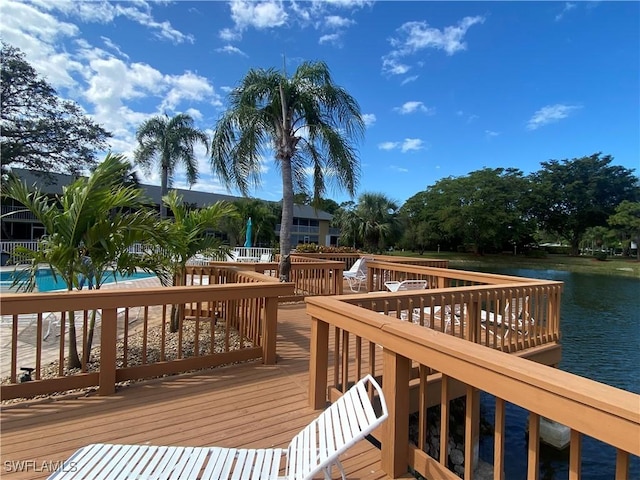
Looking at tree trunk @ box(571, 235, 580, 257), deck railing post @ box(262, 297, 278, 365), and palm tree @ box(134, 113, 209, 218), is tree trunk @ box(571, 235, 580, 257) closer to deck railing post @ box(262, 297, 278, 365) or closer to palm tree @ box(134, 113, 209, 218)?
palm tree @ box(134, 113, 209, 218)

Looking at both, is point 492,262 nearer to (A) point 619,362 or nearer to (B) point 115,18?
(A) point 619,362

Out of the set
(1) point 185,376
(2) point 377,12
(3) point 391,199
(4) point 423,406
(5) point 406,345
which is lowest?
(1) point 185,376

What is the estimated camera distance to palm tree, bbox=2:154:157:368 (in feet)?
10.7

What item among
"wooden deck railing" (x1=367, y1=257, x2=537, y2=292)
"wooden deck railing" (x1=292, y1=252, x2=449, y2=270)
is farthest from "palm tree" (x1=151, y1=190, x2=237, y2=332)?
"wooden deck railing" (x1=292, y1=252, x2=449, y2=270)

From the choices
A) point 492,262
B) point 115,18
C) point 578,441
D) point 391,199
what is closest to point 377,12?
point 115,18

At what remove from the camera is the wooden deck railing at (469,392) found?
107cm

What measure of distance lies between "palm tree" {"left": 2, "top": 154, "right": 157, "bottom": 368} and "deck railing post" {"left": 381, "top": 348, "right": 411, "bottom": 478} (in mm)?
2859

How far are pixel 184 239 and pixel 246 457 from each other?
3547 mm

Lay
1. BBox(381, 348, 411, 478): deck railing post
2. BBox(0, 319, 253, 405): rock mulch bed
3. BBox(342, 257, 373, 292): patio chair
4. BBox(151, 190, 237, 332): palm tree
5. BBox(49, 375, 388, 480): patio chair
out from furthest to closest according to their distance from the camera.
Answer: BBox(342, 257, 373, 292): patio chair → BBox(151, 190, 237, 332): palm tree → BBox(0, 319, 253, 405): rock mulch bed → BBox(381, 348, 411, 478): deck railing post → BBox(49, 375, 388, 480): patio chair

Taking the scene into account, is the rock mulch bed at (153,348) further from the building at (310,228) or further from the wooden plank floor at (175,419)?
the building at (310,228)

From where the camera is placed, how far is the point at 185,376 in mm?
3438

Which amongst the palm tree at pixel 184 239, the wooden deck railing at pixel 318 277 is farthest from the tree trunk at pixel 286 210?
the palm tree at pixel 184 239

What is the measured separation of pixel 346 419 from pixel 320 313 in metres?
1.08

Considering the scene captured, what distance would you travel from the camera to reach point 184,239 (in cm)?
478
